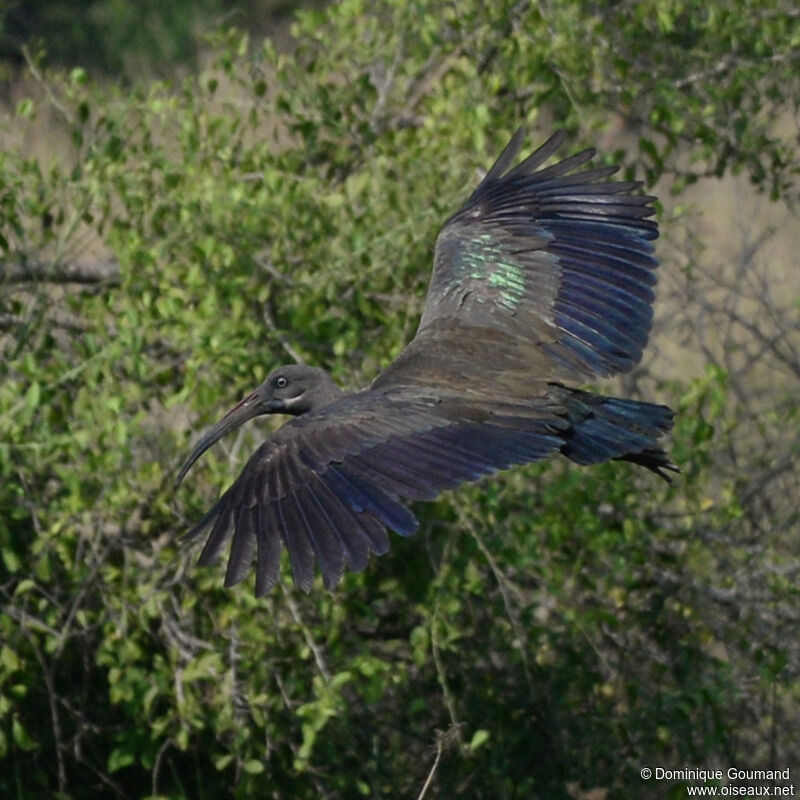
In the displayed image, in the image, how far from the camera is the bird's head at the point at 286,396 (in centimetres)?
542

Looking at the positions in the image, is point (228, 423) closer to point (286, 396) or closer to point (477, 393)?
point (286, 396)

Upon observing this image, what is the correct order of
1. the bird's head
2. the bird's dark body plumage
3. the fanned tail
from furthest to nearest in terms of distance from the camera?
1. the bird's head
2. the fanned tail
3. the bird's dark body plumage

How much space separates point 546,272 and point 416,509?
3.01 feet

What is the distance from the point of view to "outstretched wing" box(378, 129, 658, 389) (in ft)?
18.5

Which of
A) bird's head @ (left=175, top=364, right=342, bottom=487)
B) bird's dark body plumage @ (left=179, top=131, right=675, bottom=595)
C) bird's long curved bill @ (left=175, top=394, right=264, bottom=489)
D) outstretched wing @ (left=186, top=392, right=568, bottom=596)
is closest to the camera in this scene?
outstretched wing @ (left=186, top=392, right=568, bottom=596)

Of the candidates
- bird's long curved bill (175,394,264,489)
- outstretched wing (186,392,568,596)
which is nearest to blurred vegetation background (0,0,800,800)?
bird's long curved bill (175,394,264,489)

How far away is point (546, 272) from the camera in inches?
233

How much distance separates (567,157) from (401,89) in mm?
811

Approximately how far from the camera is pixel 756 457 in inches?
269

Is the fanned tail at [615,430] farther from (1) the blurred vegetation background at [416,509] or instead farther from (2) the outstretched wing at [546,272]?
(1) the blurred vegetation background at [416,509]

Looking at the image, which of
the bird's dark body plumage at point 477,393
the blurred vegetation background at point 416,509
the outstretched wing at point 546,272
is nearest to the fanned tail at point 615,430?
the bird's dark body plumage at point 477,393

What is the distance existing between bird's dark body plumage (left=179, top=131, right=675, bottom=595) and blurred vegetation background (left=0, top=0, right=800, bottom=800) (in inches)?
10.4

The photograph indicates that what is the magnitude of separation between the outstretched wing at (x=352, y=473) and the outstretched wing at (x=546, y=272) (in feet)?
1.87

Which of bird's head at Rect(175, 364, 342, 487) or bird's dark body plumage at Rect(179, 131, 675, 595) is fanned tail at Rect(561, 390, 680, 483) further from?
bird's head at Rect(175, 364, 342, 487)
